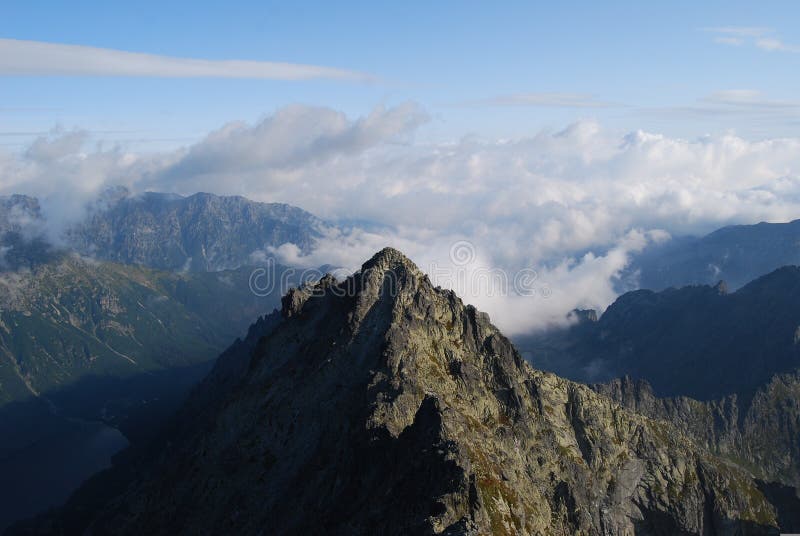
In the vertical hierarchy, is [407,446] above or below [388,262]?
below

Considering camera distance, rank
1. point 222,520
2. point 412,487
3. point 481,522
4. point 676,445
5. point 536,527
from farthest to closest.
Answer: point 676,445 → point 222,520 → point 536,527 → point 412,487 → point 481,522

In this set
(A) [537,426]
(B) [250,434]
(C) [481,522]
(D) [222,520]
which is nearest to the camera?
(C) [481,522]

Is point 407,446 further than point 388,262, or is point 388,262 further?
point 388,262

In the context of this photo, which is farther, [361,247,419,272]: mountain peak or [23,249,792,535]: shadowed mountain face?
[361,247,419,272]: mountain peak

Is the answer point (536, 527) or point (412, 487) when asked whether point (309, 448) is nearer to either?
point (412, 487)

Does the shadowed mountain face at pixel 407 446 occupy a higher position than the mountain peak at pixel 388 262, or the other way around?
the mountain peak at pixel 388 262

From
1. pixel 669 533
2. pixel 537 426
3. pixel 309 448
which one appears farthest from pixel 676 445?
pixel 309 448

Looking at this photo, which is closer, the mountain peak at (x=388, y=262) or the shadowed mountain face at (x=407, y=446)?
the shadowed mountain face at (x=407, y=446)

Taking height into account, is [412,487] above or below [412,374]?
below
